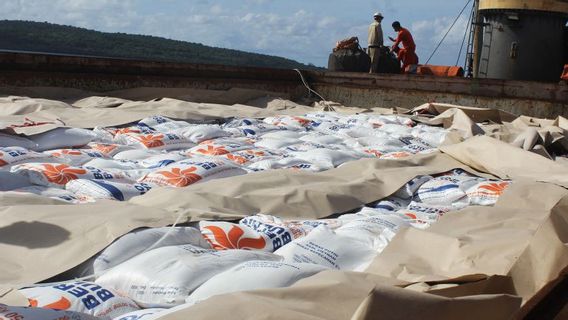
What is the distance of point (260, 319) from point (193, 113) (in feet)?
13.7

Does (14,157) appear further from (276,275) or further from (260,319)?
(260,319)

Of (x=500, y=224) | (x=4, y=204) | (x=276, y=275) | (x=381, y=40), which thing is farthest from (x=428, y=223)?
(x=381, y=40)

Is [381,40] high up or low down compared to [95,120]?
up

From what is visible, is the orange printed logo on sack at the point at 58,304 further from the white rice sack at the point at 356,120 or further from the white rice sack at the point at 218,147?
the white rice sack at the point at 356,120

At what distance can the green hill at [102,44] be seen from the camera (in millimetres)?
27805

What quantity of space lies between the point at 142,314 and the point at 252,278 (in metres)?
0.29

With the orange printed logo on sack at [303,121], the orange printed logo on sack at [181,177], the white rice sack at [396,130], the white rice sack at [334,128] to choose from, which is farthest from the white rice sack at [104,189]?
the white rice sack at [396,130]

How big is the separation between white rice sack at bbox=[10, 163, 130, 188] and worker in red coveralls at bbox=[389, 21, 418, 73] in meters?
10.2

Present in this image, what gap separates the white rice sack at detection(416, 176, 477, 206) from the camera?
3230 mm

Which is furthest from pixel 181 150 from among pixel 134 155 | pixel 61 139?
pixel 61 139

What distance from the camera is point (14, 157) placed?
3.39 m

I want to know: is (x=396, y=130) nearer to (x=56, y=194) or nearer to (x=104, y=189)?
(x=104, y=189)

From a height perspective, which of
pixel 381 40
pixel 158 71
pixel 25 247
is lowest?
pixel 25 247

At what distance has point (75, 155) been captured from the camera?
3738 mm
